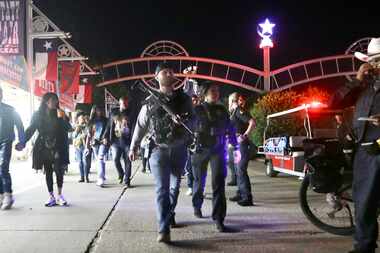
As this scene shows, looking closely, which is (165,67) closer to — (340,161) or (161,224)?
(161,224)

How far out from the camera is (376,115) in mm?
4508

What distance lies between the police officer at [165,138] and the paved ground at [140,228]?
422mm

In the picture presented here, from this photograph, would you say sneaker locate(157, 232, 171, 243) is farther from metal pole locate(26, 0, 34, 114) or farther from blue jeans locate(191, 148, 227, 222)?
metal pole locate(26, 0, 34, 114)

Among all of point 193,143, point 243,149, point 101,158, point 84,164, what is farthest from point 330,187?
point 84,164

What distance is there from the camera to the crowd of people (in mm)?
4672

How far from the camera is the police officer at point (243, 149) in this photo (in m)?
8.17

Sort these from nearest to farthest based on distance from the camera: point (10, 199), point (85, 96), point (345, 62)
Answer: point (10, 199) → point (85, 96) → point (345, 62)

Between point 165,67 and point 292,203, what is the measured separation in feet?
12.2

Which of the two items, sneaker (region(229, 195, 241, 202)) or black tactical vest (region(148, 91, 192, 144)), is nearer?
black tactical vest (region(148, 91, 192, 144))

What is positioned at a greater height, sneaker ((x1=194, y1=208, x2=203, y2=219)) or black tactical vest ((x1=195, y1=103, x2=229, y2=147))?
black tactical vest ((x1=195, y1=103, x2=229, y2=147))

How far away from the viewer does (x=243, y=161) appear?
27.0 ft

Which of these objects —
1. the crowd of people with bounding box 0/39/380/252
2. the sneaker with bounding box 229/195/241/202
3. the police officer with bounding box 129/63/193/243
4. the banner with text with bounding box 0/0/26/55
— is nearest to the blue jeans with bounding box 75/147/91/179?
the crowd of people with bounding box 0/39/380/252

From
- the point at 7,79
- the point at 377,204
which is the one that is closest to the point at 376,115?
the point at 377,204

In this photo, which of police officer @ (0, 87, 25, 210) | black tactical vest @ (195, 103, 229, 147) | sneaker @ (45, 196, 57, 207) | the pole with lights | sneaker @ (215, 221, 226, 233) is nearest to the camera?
sneaker @ (215, 221, 226, 233)
